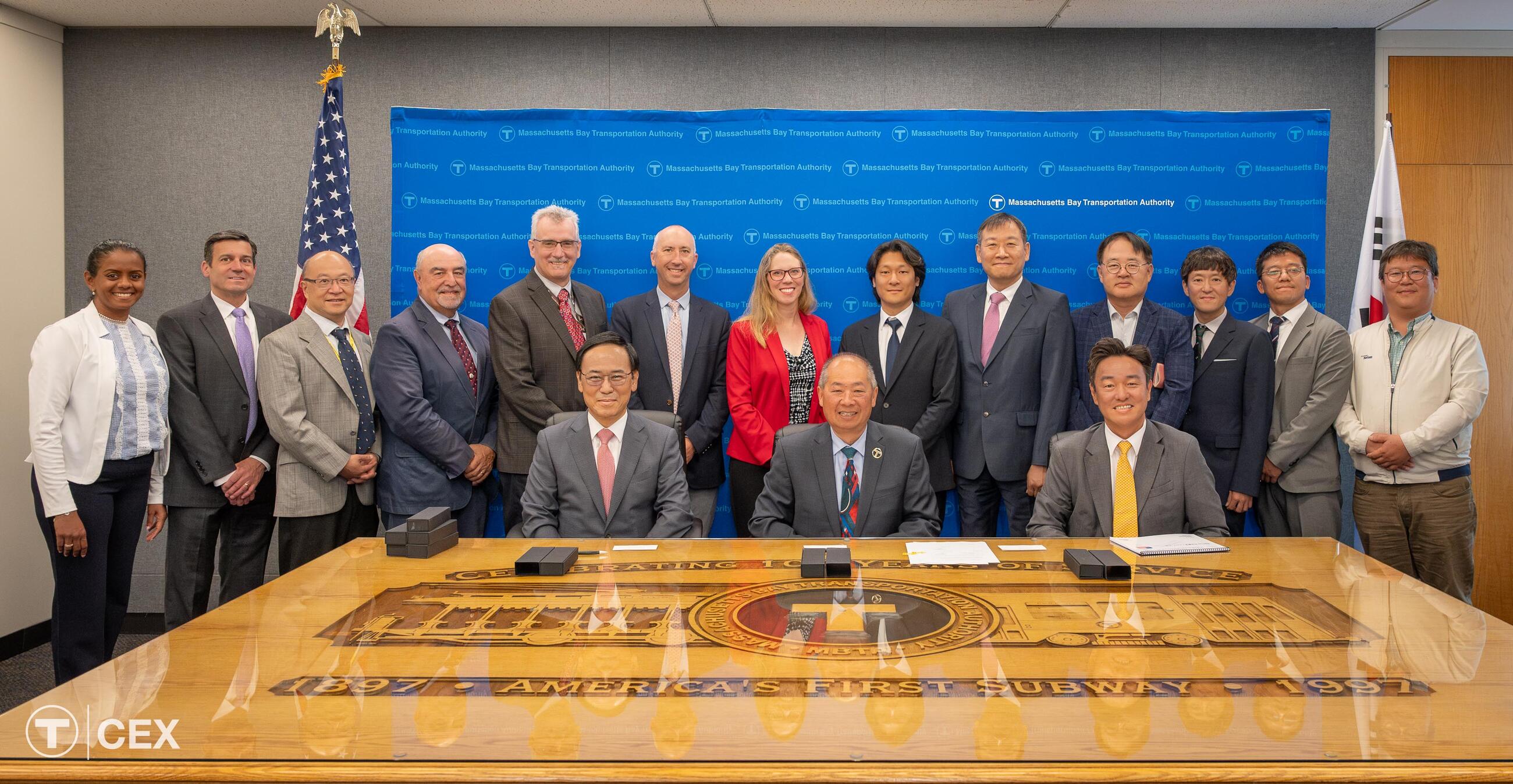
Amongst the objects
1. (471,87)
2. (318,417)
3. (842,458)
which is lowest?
(842,458)

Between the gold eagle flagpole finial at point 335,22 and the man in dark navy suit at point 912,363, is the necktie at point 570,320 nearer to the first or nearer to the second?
the man in dark navy suit at point 912,363

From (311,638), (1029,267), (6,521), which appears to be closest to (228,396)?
(6,521)

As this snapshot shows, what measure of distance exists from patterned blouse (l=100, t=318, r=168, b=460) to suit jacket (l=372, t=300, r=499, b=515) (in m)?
0.80

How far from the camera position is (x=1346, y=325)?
16.1ft

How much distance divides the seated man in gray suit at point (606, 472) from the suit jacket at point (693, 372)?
96 cm

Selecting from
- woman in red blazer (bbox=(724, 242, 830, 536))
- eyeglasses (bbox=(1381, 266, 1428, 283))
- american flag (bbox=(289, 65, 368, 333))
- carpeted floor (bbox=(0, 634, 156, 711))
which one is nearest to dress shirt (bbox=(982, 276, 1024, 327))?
woman in red blazer (bbox=(724, 242, 830, 536))

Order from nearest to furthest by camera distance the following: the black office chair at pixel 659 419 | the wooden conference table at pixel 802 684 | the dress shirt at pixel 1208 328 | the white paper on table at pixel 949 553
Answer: the wooden conference table at pixel 802 684 < the white paper on table at pixel 949 553 < the black office chair at pixel 659 419 < the dress shirt at pixel 1208 328

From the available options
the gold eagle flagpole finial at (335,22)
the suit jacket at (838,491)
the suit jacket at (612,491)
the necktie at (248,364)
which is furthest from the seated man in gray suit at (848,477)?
the gold eagle flagpole finial at (335,22)

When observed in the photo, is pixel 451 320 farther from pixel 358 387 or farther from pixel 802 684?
pixel 802 684

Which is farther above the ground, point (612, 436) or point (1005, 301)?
point (1005, 301)

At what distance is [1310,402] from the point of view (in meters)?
3.94

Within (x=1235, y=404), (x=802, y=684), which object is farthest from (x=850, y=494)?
(x=1235, y=404)

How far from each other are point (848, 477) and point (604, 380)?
0.91 metres

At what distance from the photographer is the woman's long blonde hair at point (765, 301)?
13.5ft
